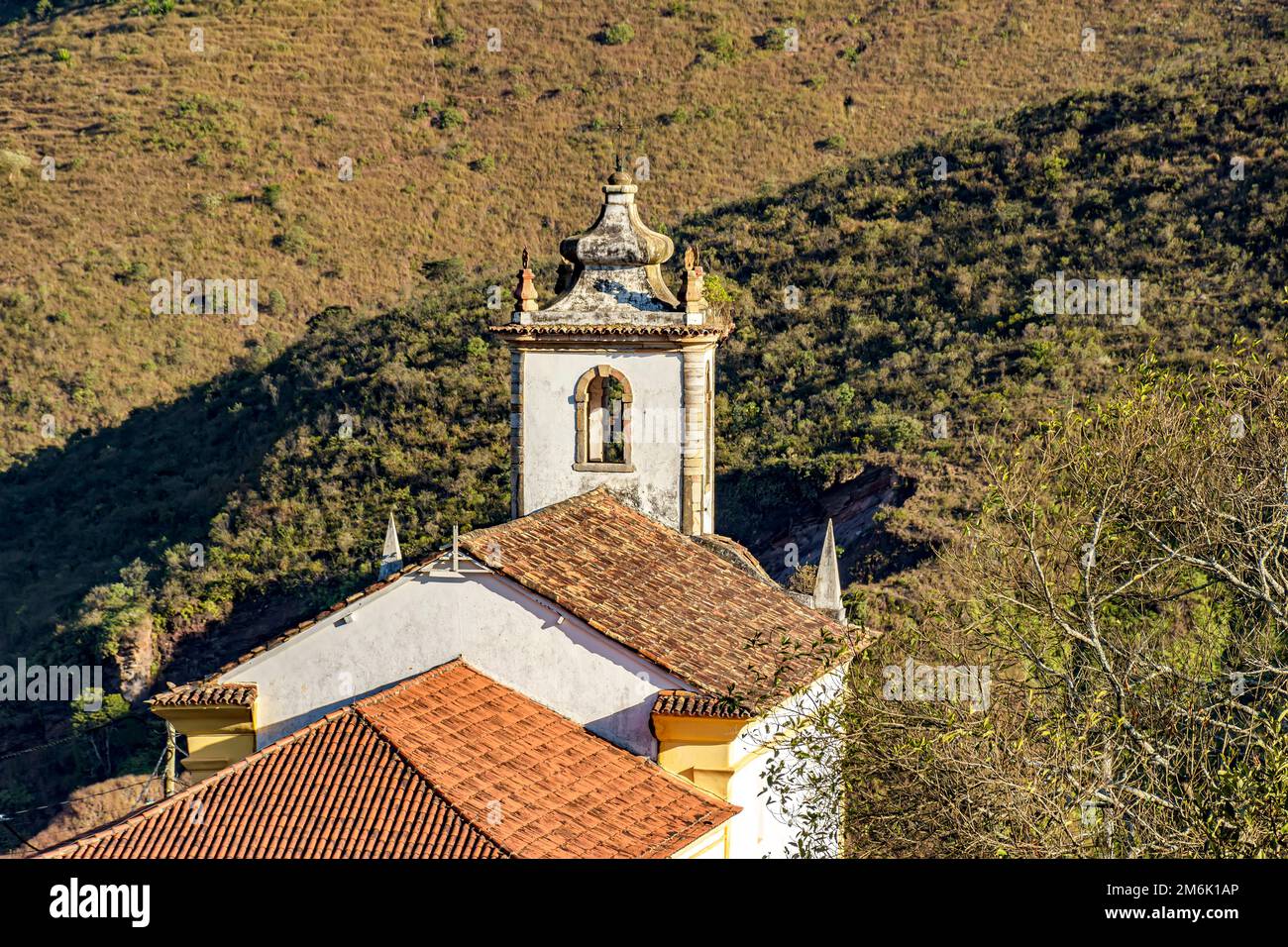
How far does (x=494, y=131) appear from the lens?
72125 mm

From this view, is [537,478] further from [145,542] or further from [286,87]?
[286,87]

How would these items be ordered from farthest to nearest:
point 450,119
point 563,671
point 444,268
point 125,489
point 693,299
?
point 450,119, point 444,268, point 125,489, point 693,299, point 563,671

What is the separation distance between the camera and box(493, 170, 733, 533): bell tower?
72.3 ft

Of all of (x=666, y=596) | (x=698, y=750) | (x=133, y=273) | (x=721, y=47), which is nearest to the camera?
(x=698, y=750)

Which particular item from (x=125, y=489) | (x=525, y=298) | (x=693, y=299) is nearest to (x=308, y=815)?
(x=525, y=298)

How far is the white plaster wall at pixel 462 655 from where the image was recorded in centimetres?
1784

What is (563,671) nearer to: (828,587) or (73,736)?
(828,587)

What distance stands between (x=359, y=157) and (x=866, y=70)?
2134 cm

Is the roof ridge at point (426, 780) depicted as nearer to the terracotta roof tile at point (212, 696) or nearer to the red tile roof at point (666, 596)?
the terracotta roof tile at point (212, 696)

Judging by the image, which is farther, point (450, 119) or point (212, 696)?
point (450, 119)

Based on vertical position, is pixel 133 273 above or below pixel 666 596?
above

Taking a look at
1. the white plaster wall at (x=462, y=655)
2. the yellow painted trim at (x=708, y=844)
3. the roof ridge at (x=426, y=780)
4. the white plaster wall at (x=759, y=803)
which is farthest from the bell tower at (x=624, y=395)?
the roof ridge at (x=426, y=780)

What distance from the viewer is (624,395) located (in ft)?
73.5

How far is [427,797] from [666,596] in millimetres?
5174
